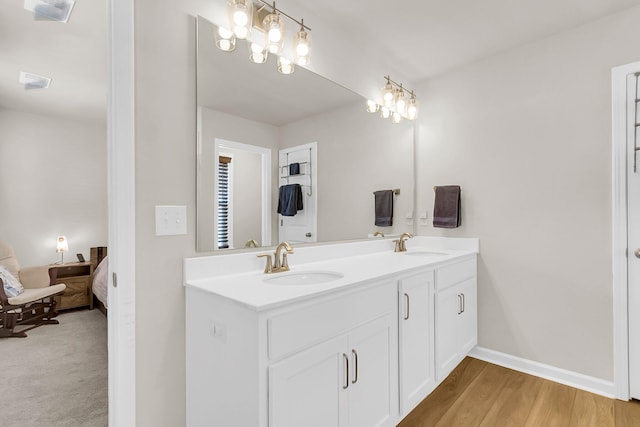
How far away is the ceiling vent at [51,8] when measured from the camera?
1959 millimetres

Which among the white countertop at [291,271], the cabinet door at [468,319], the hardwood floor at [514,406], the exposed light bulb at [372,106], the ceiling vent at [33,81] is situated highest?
the ceiling vent at [33,81]

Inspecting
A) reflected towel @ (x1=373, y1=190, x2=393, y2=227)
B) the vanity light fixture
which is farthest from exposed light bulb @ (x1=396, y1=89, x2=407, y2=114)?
reflected towel @ (x1=373, y1=190, x2=393, y2=227)

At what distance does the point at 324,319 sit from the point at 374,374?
1.51 feet

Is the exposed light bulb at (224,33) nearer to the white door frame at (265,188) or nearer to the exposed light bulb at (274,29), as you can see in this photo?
the exposed light bulb at (274,29)

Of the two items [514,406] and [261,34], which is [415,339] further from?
[261,34]

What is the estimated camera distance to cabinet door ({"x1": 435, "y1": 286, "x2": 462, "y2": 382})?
76.1 inches

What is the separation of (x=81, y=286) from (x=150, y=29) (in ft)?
13.8

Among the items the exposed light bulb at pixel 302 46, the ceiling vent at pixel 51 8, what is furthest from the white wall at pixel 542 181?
the ceiling vent at pixel 51 8

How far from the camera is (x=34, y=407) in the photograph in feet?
6.41

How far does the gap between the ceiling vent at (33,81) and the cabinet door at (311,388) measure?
372 centimetres

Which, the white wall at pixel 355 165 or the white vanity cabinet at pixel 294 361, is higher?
the white wall at pixel 355 165

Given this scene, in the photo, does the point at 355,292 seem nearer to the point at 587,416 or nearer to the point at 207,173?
the point at 207,173

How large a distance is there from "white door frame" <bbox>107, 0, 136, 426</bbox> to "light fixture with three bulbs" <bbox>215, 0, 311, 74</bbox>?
1.39 feet

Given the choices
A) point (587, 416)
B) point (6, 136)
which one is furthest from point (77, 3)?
point (587, 416)
